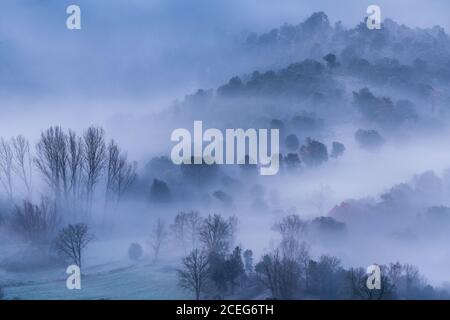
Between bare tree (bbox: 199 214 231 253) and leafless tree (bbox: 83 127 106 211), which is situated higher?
leafless tree (bbox: 83 127 106 211)

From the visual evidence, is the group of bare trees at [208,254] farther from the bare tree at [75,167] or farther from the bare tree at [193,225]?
the bare tree at [75,167]

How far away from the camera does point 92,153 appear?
424 inches

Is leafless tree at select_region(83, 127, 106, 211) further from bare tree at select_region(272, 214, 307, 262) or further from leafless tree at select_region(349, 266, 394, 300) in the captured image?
leafless tree at select_region(349, 266, 394, 300)

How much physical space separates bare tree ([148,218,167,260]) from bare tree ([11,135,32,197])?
2015mm

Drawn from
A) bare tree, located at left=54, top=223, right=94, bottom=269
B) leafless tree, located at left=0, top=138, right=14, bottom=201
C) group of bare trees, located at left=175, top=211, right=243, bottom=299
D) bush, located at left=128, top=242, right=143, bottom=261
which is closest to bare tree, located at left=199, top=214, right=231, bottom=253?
group of bare trees, located at left=175, top=211, right=243, bottom=299

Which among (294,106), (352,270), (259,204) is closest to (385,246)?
(352,270)

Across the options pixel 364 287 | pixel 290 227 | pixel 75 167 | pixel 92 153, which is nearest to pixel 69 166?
pixel 75 167

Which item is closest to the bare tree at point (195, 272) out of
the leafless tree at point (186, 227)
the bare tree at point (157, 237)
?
the leafless tree at point (186, 227)

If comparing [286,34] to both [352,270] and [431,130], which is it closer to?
[431,130]

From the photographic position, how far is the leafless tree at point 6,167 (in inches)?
416

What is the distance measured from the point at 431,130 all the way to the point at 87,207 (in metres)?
5.85

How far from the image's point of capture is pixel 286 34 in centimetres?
1218

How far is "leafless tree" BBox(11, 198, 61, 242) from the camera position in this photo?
1038 centimetres
